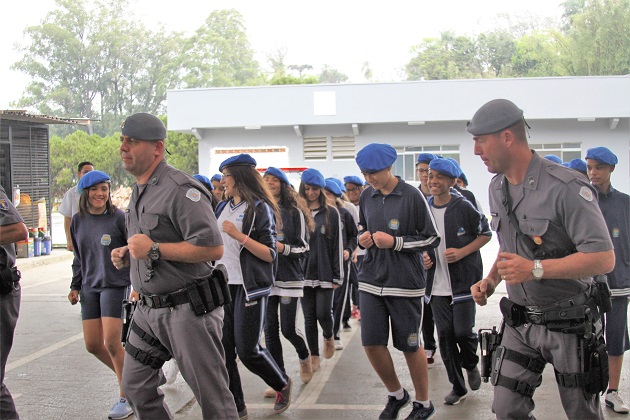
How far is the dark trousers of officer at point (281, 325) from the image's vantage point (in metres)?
6.18

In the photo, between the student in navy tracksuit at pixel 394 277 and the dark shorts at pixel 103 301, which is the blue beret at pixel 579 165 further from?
the dark shorts at pixel 103 301

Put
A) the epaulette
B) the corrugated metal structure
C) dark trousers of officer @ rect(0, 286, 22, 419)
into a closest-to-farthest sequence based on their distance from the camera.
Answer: the epaulette < dark trousers of officer @ rect(0, 286, 22, 419) < the corrugated metal structure

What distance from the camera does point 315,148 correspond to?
30922 mm

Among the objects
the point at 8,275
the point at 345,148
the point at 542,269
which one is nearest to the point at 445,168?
the point at 542,269

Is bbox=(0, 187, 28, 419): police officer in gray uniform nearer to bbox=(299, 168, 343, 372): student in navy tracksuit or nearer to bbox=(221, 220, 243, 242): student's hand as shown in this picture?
bbox=(221, 220, 243, 242): student's hand

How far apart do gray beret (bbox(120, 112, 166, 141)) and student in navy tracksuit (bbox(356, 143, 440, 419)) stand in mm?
1653

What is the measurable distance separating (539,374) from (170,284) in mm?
2041

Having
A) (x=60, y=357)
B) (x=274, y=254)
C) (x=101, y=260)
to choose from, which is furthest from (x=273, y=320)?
(x=60, y=357)

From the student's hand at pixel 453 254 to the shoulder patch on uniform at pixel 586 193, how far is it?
2.55 m

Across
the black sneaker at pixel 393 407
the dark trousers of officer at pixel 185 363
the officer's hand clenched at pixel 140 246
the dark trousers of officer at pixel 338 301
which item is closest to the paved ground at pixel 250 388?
the dark trousers of officer at pixel 338 301

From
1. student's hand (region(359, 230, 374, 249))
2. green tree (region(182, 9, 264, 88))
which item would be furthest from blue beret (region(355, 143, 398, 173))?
green tree (region(182, 9, 264, 88))

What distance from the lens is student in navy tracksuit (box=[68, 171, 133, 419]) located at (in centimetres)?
566

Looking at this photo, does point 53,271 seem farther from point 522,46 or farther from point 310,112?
point 522,46

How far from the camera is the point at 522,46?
52594 millimetres
